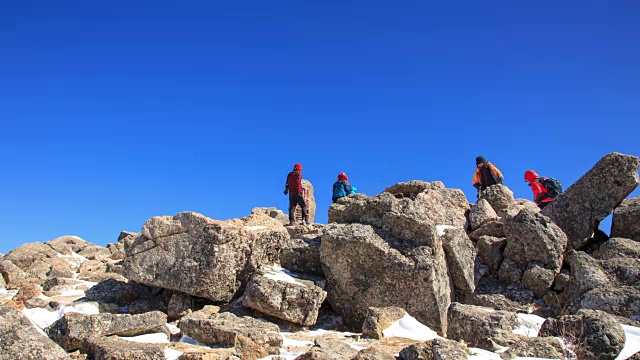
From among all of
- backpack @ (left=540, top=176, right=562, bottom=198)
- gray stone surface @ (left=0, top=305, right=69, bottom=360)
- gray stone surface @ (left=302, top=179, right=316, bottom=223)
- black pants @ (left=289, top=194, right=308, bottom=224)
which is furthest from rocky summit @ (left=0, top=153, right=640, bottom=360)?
gray stone surface @ (left=302, top=179, right=316, bottom=223)

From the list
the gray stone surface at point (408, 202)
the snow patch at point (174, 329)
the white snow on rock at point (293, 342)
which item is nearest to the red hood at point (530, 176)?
the gray stone surface at point (408, 202)

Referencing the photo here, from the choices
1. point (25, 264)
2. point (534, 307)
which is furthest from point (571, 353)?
point (25, 264)

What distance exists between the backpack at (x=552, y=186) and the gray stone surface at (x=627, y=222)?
3736 mm

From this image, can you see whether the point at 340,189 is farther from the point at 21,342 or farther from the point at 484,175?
the point at 21,342

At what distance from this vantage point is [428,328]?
34.2 feet

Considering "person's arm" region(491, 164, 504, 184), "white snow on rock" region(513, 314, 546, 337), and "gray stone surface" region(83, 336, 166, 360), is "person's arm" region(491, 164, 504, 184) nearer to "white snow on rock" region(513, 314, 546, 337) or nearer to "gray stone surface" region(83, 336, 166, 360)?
"white snow on rock" region(513, 314, 546, 337)

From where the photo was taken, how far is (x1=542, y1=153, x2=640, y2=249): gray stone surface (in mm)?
15359

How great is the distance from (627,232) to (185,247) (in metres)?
13.7

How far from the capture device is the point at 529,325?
11.1 m

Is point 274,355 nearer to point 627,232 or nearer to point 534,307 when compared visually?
point 534,307

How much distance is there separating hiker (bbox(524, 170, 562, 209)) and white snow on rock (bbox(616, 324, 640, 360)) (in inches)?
449

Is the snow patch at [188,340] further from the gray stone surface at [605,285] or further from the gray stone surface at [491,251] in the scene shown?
the gray stone surface at [491,251]

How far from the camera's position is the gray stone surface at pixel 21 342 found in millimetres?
6277

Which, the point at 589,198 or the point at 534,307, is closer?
the point at 534,307
